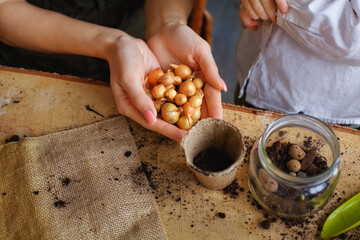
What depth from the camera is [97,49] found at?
91cm


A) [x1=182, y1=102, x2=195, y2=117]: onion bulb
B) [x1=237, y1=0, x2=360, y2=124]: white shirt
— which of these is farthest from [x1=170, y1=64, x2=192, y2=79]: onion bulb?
[x1=237, y1=0, x2=360, y2=124]: white shirt

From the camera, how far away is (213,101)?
0.79 meters

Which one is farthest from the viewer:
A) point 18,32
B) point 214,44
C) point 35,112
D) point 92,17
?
point 214,44

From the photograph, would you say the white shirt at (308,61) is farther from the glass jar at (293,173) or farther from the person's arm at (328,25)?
the glass jar at (293,173)

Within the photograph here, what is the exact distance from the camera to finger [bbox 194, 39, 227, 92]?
810 mm

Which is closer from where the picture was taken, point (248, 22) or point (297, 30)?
point (297, 30)

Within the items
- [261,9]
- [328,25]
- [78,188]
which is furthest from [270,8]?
[78,188]

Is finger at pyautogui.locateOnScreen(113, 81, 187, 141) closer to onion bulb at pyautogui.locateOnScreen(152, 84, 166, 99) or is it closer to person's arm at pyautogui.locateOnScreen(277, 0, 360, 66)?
onion bulb at pyautogui.locateOnScreen(152, 84, 166, 99)

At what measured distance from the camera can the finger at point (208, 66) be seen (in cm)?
81

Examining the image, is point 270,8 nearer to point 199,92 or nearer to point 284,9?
point 284,9

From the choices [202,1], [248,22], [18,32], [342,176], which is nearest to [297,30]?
[248,22]

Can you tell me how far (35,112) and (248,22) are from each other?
63 cm

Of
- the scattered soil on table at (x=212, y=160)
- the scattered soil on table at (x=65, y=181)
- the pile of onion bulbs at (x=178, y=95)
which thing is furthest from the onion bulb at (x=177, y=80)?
the scattered soil on table at (x=65, y=181)

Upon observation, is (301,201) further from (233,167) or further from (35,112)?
(35,112)
